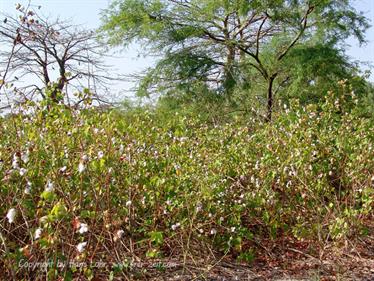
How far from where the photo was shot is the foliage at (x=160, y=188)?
2721 mm

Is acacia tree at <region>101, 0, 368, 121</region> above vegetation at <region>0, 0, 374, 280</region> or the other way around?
above

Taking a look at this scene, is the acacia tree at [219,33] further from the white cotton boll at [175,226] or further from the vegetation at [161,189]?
the white cotton boll at [175,226]

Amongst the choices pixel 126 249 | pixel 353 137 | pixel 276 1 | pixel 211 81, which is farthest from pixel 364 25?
pixel 126 249

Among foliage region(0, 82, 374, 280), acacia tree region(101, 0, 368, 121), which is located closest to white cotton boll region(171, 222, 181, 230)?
foliage region(0, 82, 374, 280)

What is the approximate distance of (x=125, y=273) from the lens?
313 cm

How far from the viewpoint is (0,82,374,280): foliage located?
8.93 ft

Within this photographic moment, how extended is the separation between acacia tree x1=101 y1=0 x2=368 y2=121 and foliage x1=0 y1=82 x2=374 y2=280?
782cm

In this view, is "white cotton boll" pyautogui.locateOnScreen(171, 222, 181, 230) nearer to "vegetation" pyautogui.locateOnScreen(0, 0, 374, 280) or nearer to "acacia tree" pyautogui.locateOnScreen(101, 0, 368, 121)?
"vegetation" pyautogui.locateOnScreen(0, 0, 374, 280)

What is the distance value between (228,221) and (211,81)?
390 inches

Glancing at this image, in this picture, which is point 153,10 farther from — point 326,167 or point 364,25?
point 326,167

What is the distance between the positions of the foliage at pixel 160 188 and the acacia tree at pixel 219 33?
7.82m

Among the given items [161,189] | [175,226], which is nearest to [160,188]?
[161,189]

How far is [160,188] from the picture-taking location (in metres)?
3.72

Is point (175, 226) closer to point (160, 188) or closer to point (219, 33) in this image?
point (160, 188)
